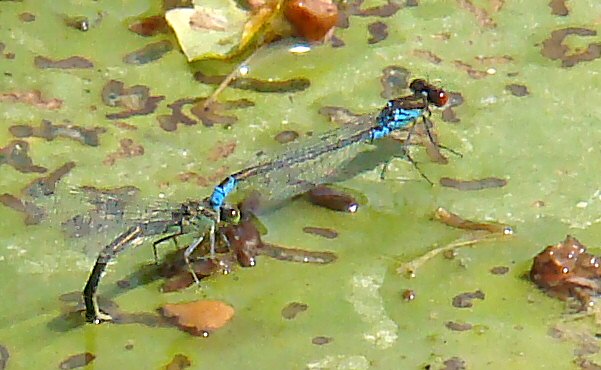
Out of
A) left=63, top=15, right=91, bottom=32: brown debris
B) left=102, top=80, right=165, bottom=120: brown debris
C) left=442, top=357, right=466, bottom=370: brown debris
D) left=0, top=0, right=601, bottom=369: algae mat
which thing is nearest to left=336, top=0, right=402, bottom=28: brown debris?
left=0, top=0, right=601, bottom=369: algae mat

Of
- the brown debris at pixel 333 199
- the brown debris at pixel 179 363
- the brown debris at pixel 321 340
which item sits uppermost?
the brown debris at pixel 333 199

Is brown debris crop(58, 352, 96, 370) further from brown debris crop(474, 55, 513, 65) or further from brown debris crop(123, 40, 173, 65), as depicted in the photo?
brown debris crop(474, 55, 513, 65)

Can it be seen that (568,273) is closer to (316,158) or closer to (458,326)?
(458,326)

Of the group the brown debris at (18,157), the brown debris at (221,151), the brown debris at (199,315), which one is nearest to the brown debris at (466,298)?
the brown debris at (199,315)

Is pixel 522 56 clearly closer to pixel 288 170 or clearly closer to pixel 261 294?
pixel 288 170

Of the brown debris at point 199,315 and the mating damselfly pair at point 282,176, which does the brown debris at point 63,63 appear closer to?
the mating damselfly pair at point 282,176

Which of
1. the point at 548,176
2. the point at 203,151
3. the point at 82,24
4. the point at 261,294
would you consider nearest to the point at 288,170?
the point at 203,151

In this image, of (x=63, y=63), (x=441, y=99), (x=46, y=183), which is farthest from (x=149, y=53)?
(x=441, y=99)

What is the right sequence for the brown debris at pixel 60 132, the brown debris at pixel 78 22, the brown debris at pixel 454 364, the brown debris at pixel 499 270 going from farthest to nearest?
the brown debris at pixel 78 22
the brown debris at pixel 60 132
the brown debris at pixel 499 270
the brown debris at pixel 454 364
